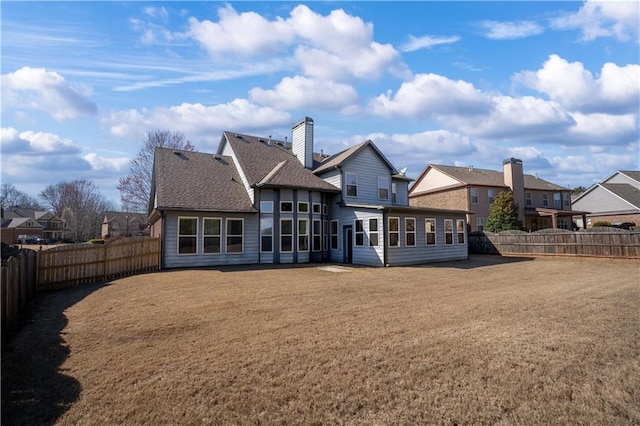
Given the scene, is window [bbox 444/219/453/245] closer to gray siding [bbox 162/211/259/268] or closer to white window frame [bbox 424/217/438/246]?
white window frame [bbox 424/217/438/246]

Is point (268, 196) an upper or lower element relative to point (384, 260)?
upper

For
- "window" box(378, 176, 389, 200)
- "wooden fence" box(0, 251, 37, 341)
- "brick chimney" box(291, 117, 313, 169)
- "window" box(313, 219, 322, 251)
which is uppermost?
"brick chimney" box(291, 117, 313, 169)

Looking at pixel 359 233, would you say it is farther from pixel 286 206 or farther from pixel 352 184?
pixel 286 206

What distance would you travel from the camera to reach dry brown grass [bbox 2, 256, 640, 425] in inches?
147

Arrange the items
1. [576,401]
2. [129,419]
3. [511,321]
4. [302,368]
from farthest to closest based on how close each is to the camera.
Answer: [511,321], [302,368], [576,401], [129,419]

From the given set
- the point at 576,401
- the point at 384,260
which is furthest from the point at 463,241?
the point at 576,401

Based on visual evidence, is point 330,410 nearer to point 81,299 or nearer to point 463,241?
point 81,299

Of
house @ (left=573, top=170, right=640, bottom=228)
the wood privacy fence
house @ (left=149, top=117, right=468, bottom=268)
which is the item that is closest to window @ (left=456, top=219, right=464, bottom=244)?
house @ (left=149, top=117, right=468, bottom=268)

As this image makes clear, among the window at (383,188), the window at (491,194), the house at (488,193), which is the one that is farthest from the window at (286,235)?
the window at (491,194)

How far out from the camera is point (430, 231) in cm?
1992

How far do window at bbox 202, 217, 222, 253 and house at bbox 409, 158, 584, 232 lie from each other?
81.9 feet

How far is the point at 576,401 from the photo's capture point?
3896 mm

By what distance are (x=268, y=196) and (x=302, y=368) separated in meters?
15.1

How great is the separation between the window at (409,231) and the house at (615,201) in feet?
109
